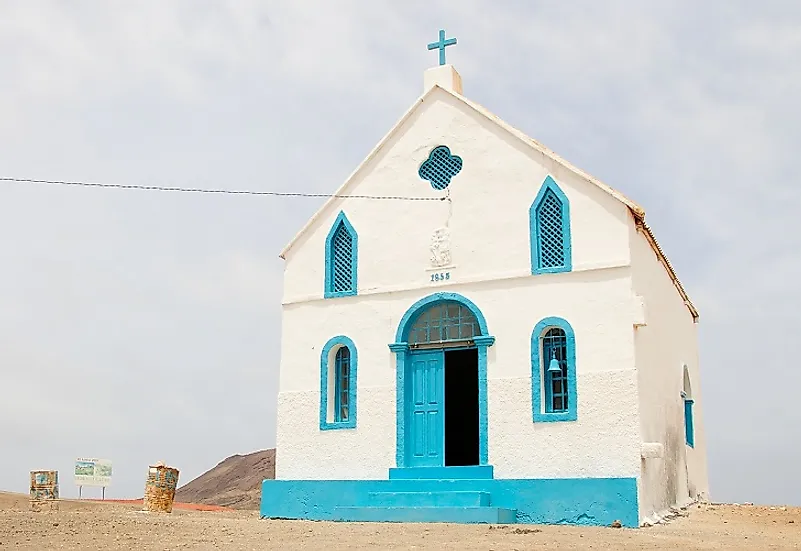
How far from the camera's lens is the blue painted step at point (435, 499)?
48.5 ft

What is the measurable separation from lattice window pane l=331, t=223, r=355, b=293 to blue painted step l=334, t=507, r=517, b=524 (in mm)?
4253

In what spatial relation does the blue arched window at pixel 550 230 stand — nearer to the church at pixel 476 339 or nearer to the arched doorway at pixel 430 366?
the church at pixel 476 339

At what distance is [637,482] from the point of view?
14211mm

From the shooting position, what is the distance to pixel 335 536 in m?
12.2

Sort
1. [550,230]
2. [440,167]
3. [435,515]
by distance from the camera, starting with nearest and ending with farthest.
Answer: [435,515] < [550,230] < [440,167]

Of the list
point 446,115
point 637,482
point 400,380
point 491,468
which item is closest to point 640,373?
point 637,482

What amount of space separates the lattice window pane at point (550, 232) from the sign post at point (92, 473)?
1202 cm

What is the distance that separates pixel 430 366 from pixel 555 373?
7.49 ft

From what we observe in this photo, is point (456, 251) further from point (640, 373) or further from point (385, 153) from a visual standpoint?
point (640, 373)

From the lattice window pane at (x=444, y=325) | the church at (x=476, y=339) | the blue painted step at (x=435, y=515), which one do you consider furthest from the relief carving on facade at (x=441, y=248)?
the blue painted step at (x=435, y=515)

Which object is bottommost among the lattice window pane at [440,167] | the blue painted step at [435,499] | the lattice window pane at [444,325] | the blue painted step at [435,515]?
the blue painted step at [435,515]

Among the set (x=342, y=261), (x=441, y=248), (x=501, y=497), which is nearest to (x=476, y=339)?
(x=441, y=248)

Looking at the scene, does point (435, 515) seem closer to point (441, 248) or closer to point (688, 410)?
point (441, 248)

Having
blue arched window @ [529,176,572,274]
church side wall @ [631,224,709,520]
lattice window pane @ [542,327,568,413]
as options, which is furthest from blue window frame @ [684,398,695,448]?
blue arched window @ [529,176,572,274]
